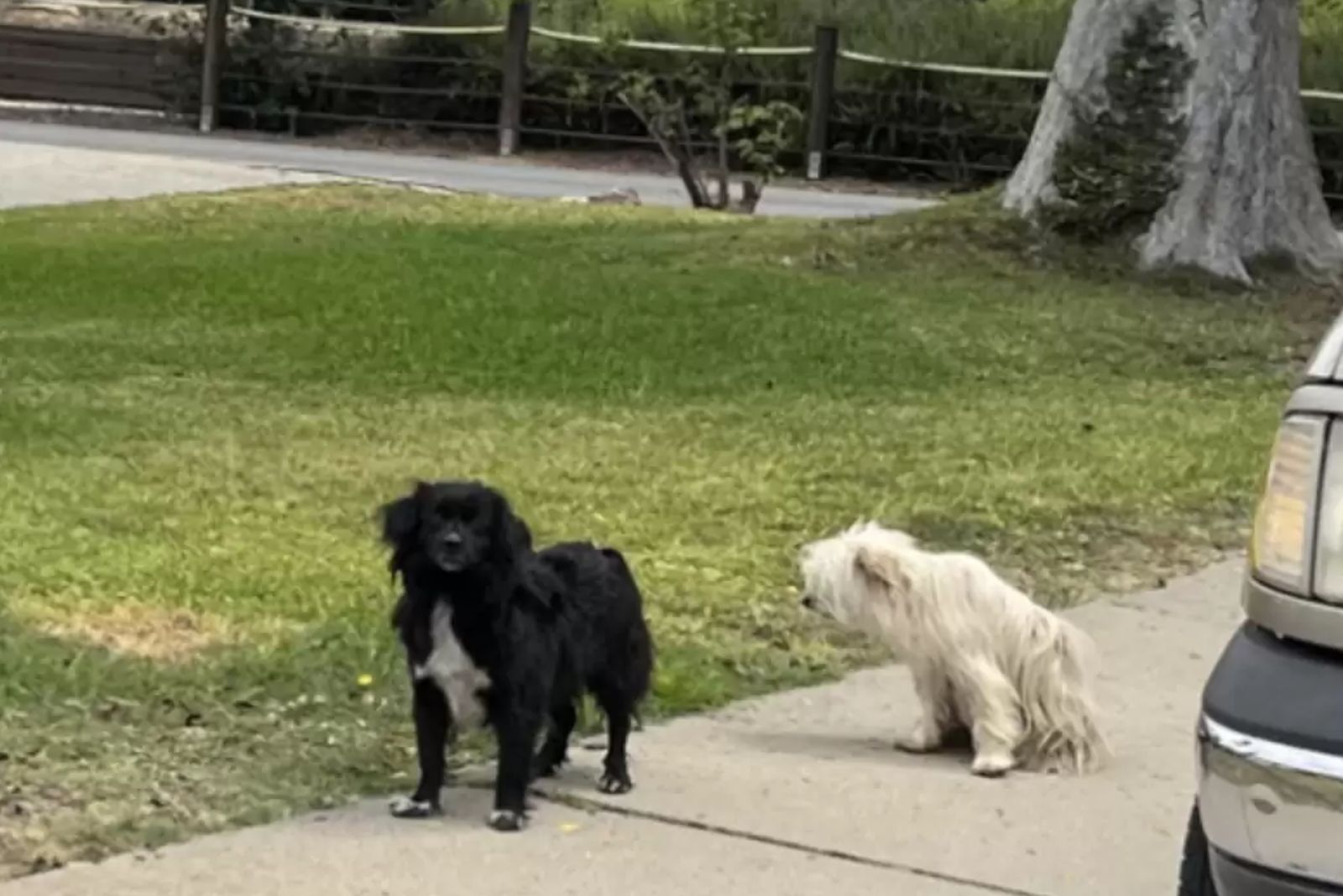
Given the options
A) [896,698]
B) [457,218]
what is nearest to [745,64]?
[457,218]

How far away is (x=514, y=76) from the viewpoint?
33438mm

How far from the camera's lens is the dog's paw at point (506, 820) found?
18.7 ft

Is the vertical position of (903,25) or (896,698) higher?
(903,25)

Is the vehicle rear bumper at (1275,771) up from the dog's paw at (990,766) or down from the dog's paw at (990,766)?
up

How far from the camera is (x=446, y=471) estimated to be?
384 inches

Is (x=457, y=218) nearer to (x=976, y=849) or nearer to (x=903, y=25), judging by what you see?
(x=976, y=849)

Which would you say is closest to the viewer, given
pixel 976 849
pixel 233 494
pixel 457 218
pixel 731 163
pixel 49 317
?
pixel 976 849

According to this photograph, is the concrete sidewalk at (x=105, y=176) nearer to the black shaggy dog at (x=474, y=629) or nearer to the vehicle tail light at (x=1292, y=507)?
the black shaggy dog at (x=474, y=629)

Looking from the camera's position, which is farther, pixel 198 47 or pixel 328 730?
pixel 198 47

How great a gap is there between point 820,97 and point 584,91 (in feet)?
9.66

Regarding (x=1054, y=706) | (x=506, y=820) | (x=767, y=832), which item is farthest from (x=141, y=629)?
(x=1054, y=706)

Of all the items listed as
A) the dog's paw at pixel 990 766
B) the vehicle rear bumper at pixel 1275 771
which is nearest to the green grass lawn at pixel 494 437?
the dog's paw at pixel 990 766

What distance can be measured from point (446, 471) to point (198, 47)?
26.6m

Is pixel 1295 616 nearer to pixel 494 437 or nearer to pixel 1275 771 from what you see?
pixel 1275 771
